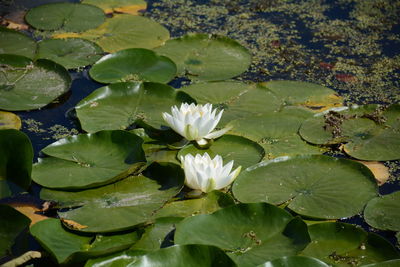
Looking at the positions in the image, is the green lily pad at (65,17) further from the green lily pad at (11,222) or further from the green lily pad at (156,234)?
the green lily pad at (156,234)

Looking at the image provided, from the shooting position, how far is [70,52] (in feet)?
14.4

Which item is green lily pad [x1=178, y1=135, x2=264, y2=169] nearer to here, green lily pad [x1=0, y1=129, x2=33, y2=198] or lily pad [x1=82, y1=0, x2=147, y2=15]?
green lily pad [x1=0, y1=129, x2=33, y2=198]

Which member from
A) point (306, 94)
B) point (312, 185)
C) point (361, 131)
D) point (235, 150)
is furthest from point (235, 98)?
point (312, 185)

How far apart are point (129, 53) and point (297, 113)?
4.56 ft

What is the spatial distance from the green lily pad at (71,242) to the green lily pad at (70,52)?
1.86 meters

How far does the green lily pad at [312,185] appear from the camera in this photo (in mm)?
2936

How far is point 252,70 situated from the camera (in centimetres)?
438

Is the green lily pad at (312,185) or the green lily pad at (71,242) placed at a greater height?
the green lily pad at (312,185)

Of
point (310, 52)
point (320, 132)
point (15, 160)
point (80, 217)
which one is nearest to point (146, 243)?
point (80, 217)

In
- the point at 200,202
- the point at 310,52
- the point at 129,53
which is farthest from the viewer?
the point at 310,52

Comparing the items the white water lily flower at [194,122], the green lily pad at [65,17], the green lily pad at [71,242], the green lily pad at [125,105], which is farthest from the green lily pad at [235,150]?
the green lily pad at [65,17]

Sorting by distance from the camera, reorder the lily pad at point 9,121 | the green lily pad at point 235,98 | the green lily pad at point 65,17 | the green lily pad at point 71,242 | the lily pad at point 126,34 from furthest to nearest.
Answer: the green lily pad at point 65,17
the lily pad at point 126,34
the green lily pad at point 235,98
the lily pad at point 9,121
the green lily pad at point 71,242

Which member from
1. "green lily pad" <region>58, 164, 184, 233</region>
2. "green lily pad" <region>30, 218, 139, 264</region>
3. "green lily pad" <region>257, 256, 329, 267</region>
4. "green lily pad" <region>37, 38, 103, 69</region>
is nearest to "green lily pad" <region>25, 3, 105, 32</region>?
"green lily pad" <region>37, 38, 103, 69</region>

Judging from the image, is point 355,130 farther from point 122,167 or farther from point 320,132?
point 122,167
